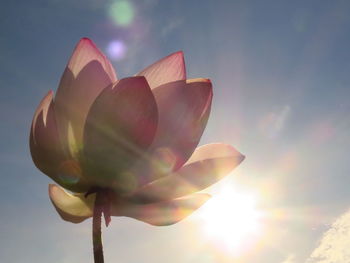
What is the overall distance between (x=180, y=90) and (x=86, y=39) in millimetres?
380

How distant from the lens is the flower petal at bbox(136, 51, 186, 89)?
4.32 feet

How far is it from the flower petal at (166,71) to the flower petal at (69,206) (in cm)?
47

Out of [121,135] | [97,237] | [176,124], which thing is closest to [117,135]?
[121,135]

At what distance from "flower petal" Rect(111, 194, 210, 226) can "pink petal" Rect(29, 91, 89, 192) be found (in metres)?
0.17

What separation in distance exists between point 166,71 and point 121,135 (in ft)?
1.23

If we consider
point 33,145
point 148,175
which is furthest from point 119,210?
point 33,145

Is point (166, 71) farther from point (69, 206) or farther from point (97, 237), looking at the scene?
point (97, 237)

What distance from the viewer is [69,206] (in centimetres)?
136

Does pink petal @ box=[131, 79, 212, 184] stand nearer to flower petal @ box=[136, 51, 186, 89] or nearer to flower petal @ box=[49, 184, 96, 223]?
flower petal @ box=[136, 51, 186, 89]

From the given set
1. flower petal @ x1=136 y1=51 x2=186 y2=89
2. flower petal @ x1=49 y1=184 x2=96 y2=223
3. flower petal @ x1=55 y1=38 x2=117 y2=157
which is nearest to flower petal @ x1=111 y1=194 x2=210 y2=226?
flower petal @ x1=49 y1=184 x2=96 y2=223

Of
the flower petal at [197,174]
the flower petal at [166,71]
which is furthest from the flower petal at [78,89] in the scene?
the flower petal at [197,174]

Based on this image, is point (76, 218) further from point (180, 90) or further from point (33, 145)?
point (180, 90)

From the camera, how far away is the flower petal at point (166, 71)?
4.32 feet

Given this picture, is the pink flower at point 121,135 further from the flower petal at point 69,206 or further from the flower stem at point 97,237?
the flower stem at point 97,237
